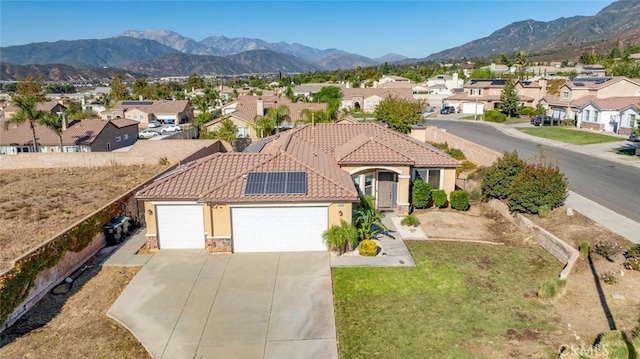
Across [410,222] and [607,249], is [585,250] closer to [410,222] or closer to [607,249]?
[607,249]

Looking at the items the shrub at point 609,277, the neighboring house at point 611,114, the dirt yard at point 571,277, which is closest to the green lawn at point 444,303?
the dirt yard at point 571,277

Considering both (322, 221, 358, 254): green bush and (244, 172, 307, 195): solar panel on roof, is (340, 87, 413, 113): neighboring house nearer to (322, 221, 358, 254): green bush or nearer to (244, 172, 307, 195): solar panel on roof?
(244, 172, 307, 195): solar panel on roof

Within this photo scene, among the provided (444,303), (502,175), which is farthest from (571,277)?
(502,175)

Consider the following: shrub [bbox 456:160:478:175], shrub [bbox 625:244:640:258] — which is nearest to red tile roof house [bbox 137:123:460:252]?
shrub [bbox 625:244:640:258]

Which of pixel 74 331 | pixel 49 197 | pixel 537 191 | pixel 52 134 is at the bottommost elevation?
pixel 74 331

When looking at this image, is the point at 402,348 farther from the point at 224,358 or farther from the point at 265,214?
the point at 265,214
